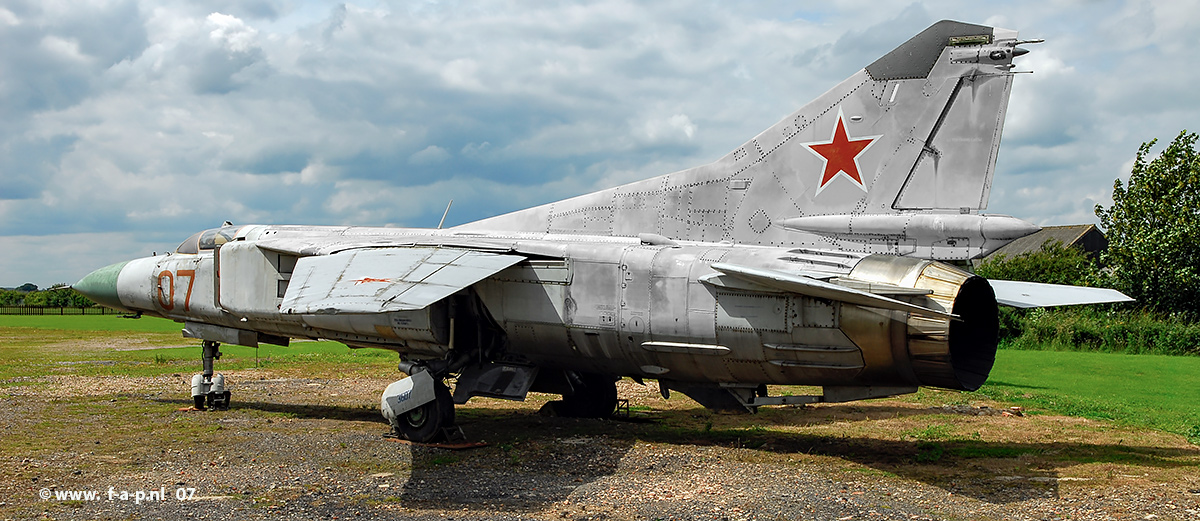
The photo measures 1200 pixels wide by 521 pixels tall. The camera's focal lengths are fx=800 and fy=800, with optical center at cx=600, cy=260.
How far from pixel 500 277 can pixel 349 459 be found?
2732 mm

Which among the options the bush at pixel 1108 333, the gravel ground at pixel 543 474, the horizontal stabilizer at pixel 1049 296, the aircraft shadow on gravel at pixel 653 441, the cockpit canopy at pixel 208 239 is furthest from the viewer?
the bush at pixel 1108 333

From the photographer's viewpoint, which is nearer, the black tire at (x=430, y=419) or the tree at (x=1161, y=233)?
the black tire at (x=430, y=419)

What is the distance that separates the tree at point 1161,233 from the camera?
2964 cm

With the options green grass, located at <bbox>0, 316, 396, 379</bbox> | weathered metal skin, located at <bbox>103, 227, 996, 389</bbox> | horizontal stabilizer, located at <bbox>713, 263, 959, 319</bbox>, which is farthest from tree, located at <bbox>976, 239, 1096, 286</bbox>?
horizontal stabilizer, located at <bbox>713, 263, 959, 319</bbox>

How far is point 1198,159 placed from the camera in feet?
98.6

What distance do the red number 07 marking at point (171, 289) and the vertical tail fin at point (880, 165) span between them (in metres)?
7.55

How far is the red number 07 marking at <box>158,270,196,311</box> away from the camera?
494 inches

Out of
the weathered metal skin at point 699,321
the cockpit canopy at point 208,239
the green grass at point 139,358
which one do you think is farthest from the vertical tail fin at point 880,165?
the green grass at point 139,358

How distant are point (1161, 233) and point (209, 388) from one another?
32606mm

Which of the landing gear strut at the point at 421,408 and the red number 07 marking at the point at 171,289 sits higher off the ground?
the red number 07 marking at the point at 171,289

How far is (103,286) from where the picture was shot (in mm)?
13594

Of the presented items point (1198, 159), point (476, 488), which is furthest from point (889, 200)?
point (1198, 159)

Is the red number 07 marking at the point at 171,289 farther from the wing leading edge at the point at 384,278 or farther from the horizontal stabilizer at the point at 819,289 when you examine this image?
the horizontal stabilizer at the point at 819,289

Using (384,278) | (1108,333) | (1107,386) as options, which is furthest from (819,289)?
(1108,333)
